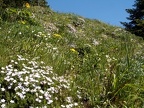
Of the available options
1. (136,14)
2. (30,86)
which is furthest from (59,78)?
(136,14)

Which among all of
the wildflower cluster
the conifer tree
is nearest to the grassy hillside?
the wildflower cluster

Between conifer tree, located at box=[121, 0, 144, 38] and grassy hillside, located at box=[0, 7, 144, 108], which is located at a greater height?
conifer tree, located at box=[121, 0, 144, 38]

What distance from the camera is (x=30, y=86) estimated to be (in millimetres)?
7594

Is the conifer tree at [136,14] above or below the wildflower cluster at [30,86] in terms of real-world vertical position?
above

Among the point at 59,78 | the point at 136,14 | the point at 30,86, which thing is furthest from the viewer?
the point at 136,14

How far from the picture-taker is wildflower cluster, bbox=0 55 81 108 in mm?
7301

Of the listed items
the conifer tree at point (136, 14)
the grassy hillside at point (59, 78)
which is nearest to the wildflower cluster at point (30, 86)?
the grassy hillside at point (59, 78)

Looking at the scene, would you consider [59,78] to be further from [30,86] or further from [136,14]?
[136,14]

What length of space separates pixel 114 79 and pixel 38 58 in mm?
1991

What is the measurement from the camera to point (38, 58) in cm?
941

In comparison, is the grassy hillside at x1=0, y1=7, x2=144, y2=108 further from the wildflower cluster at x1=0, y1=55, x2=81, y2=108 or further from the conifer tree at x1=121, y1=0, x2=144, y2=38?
the conifer tree at x1=121, y1=0, x2=144, y2=38

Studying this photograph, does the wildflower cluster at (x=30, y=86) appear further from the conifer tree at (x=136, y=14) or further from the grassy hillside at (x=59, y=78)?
the conifer tree at (x=136, y=14)

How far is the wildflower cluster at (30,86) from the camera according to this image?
287 inches

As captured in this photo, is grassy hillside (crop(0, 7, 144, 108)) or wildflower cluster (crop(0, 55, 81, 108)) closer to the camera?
wildflower cluster (crop(0, 55, 81, 108))
